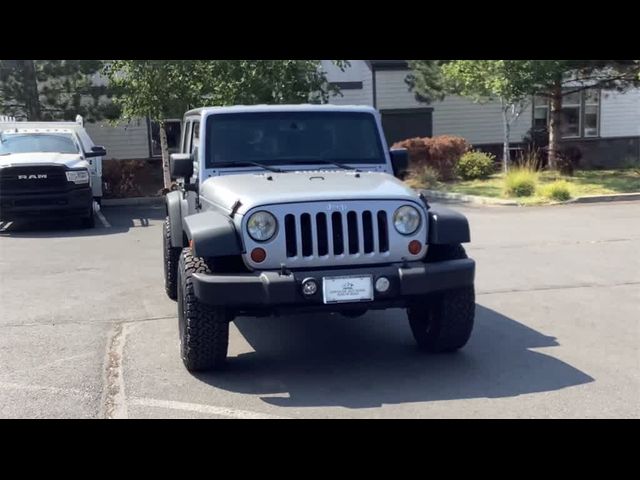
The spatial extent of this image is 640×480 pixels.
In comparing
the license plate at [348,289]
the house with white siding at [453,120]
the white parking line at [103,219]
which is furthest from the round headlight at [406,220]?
the house with white siding at [453,120]

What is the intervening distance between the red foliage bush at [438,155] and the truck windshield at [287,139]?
48.0ft

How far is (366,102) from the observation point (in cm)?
2464

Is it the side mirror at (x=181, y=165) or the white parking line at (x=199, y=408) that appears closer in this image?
the white parking line at (x=199, y=408)

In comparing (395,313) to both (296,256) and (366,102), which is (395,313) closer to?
(296,256)

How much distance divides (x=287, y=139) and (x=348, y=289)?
6.38 feet

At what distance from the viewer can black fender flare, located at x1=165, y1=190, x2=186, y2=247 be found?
7270 mm

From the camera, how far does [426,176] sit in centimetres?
2042

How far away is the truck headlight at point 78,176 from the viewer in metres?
13.7

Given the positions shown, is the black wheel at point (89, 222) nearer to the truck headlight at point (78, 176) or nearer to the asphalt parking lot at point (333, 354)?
the truck headlight at point (78, 176)

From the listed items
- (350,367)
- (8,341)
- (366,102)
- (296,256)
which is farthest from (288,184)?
(366,102)

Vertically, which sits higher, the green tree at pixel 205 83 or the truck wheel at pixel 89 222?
the green tree at pixel 205 83

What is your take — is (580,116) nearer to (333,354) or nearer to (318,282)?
(333,354)
